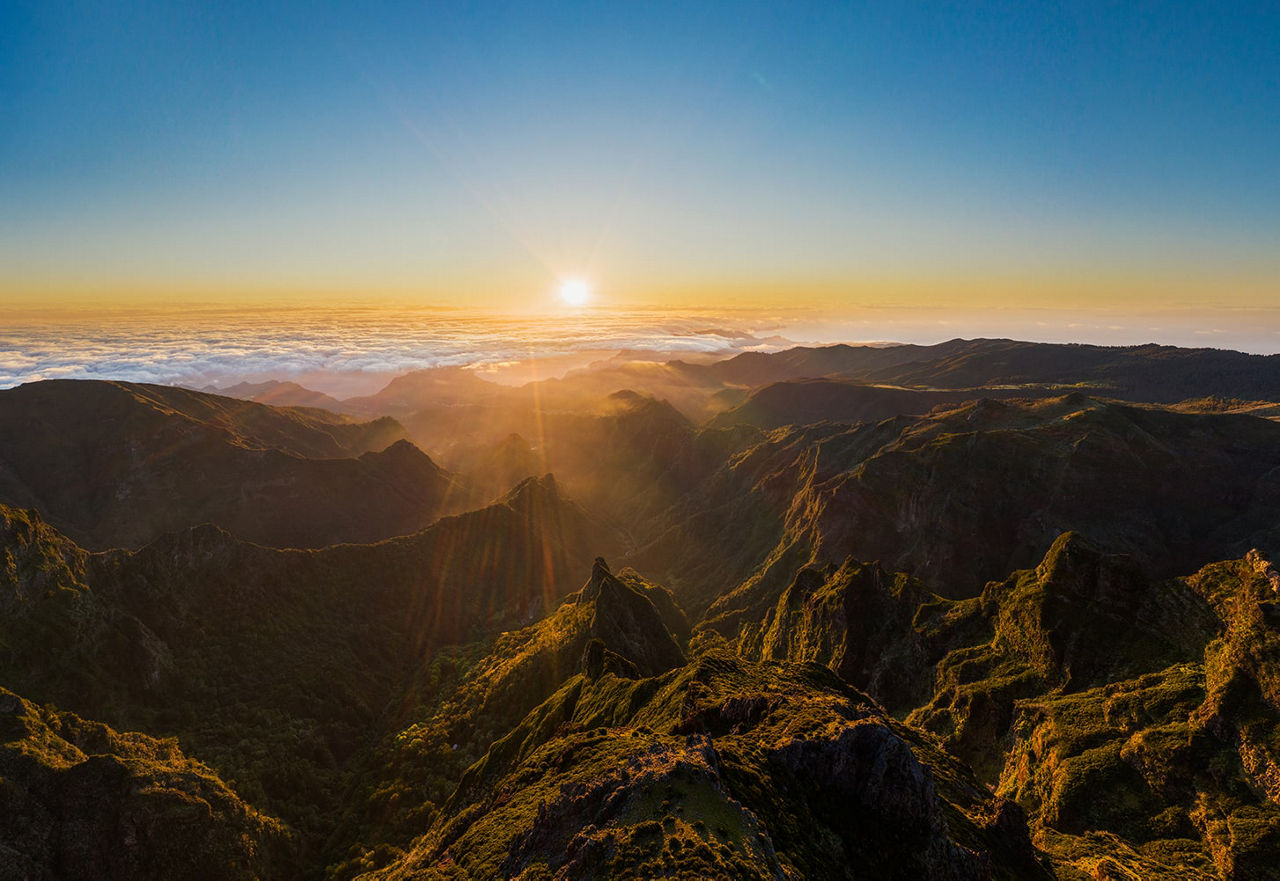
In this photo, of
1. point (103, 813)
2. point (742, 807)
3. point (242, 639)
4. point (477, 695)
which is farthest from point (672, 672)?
point (242, 639)

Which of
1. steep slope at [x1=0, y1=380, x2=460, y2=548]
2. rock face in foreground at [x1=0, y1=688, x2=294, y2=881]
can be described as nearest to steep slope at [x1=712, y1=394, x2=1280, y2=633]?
rock face in foreground at [x1=0, y1=688, x2=294, y2=881]

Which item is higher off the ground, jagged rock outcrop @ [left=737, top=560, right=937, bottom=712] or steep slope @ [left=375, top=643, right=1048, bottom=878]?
steep slope @ [left=375, top=643, right=1048, bottom=878]

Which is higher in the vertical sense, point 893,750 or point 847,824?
point 893,750

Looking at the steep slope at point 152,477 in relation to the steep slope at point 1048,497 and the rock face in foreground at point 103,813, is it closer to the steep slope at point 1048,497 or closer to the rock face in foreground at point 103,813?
the rock face in foreground at point 103,813

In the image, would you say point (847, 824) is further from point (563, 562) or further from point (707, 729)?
point (563, 562)

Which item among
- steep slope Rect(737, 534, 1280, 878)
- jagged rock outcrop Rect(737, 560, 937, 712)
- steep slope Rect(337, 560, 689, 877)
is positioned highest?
steep slope Rect(737, 534, 1280, 878)

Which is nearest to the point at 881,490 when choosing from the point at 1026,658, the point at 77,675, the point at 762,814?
the point at 1026,658

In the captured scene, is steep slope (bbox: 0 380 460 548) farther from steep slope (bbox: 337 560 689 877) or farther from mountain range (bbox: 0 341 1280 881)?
steep slope (bbox: 337 560 689 877)

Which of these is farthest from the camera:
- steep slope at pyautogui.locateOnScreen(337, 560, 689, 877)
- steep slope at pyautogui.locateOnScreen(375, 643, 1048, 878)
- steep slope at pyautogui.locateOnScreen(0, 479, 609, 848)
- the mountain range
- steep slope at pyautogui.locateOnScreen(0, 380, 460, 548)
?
steep slope at pyautogui.locateOnScreen(0, 380, 460, 548)

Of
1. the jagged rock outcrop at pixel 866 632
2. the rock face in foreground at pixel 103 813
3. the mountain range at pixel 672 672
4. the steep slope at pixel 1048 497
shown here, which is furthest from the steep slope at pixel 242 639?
the steep slope at pixel 1048 497
